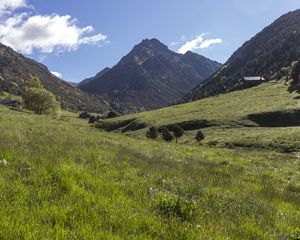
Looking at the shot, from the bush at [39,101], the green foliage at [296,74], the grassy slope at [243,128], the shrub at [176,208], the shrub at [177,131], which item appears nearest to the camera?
the shrub at [176,208]

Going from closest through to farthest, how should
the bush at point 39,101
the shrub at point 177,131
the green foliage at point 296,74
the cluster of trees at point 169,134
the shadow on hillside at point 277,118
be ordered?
the cluster of trees at point 169,134, the shrub at point 177,131, the shadow on hillside at point 277,118, the bush at point 39,101, the green foliage at point 296,74

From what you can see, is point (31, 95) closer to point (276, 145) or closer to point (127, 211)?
point (276, 145)

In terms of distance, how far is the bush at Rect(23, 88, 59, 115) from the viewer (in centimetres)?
12014

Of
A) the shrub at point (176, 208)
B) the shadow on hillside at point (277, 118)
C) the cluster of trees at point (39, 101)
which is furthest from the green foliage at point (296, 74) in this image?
the shrub at point (176, 208)

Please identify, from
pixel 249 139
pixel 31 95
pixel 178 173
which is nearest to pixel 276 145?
pixel 249 139

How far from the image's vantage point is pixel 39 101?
121 meters

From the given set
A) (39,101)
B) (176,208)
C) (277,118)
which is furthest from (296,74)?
(176,208)

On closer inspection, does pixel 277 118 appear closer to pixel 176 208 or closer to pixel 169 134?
pixel 169 134

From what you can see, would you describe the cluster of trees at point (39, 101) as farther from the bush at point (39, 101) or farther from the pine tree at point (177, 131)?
the pine tree at point (177, 131)

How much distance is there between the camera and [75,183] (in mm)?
8961

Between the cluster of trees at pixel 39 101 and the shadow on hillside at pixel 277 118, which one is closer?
the shadow on hillside at pixel 277 118

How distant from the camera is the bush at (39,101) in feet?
394

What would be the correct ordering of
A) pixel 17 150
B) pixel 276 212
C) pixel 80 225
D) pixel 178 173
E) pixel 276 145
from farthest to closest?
pixel 276 145, pixel 178 173, pixel 17 150, pixel 276 212, pixel 80 225

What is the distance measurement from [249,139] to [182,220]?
56.2m
